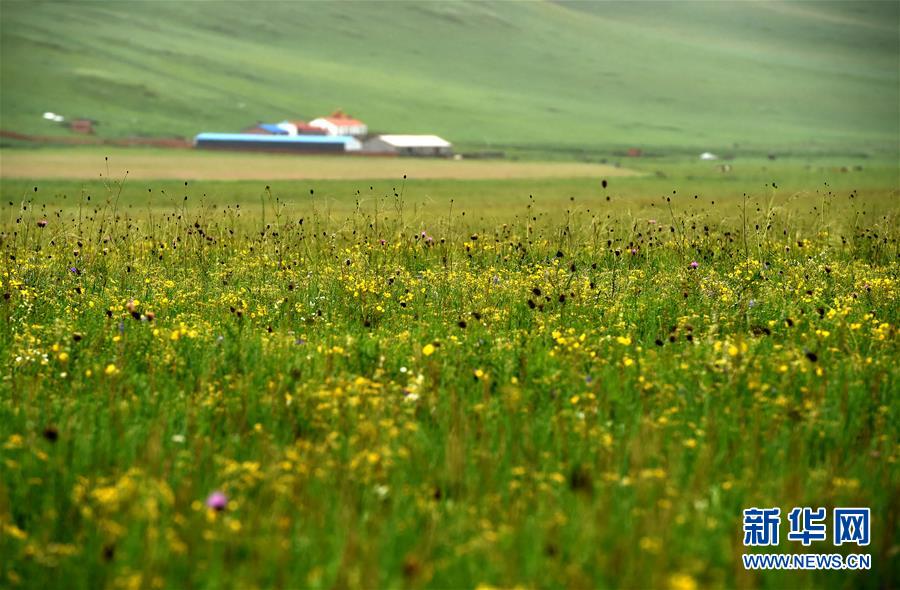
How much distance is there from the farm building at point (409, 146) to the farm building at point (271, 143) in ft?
21.5

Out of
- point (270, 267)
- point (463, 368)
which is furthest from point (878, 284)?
point (270, 267)

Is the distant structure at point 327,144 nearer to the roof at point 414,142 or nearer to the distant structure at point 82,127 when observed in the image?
the roof at point 414,142

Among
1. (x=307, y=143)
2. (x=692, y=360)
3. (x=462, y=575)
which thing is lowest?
(x=462, y=575)

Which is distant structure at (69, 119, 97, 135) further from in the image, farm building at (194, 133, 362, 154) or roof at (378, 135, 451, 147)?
roof at (378, 135, 451, 147)

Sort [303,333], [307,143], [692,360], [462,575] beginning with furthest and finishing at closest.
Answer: [307,143] → [303,333] → [692,360] → [462,575]

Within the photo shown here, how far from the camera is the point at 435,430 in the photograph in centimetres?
660

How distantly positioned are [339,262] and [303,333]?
376 cm

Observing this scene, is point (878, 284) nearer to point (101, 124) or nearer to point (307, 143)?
point (307, 143)

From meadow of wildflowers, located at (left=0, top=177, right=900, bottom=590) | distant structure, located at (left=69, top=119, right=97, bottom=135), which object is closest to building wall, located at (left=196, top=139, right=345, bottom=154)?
distant structure, located at (left=69, top=119, right=97, bottom=135)

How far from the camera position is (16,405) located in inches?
274

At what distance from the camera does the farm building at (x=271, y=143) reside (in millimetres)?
157000

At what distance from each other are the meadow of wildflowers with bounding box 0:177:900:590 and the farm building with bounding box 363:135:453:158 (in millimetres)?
155504

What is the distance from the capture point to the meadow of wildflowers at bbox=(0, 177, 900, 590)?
4805 mm

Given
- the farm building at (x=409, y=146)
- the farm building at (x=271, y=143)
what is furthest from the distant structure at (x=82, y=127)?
the farm building at (x=409, y=146)
